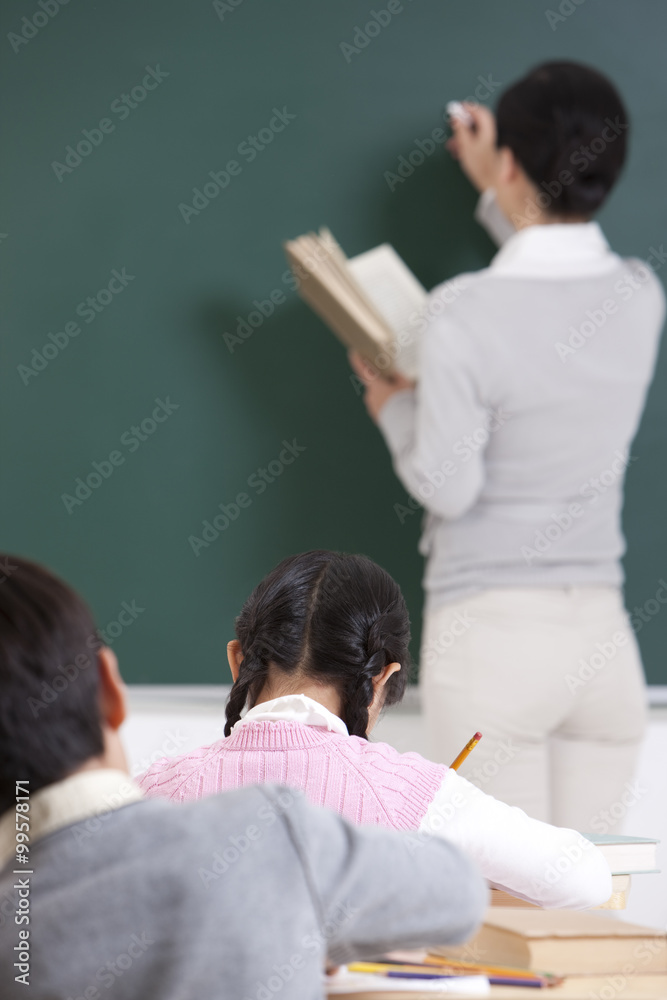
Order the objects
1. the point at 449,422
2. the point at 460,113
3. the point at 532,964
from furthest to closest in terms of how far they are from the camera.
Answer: the point at 460,113 < the point at 449,422 < the point at 532,964

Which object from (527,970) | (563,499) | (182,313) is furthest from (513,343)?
(527,970)

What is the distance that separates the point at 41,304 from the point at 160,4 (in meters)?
0.71

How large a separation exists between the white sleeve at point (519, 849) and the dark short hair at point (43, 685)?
0.44m

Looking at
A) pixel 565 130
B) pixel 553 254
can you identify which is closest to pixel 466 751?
pixel 553 254

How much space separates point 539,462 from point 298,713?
1.03 m

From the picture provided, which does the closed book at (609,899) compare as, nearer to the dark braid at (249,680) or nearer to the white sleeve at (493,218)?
the dark braid at (249,680)

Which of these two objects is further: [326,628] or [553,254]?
[553,254]

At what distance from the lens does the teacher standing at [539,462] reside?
6.52 ft

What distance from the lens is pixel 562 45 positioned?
2.37 m

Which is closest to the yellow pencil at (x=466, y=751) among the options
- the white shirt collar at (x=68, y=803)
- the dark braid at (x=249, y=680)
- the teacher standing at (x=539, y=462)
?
the dark braid at (x=249, y=680)

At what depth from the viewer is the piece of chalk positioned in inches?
90.9

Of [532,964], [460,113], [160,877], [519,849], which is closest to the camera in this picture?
[160,877]

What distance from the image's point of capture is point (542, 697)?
200 cm

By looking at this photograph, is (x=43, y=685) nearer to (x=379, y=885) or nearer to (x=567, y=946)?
(x=379, y=885)
